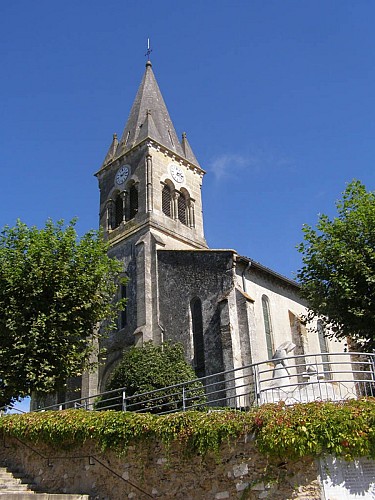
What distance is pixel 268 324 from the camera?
26.3 meters

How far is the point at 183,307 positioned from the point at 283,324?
5256 millimetres

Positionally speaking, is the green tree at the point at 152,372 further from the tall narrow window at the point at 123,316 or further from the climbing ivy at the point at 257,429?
the climbing ivy at the point at 257,429

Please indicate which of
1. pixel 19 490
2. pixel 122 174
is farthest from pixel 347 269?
pixel 122 174

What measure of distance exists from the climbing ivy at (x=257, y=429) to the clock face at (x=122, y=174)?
22.5 meters

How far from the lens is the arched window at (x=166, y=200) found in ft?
108

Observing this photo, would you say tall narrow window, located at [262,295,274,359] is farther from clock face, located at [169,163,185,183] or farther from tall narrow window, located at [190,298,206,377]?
clock face, located at [169,163,185,183]

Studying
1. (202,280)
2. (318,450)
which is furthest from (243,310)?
(318,450)

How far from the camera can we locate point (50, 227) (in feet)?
72.6

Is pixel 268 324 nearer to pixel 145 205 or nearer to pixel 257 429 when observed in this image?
pixel 145 205

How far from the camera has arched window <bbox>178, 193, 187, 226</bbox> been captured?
34009mm

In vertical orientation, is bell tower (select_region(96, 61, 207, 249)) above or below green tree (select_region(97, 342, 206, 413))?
above

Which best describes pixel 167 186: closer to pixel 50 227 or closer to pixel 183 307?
pixel 183 307

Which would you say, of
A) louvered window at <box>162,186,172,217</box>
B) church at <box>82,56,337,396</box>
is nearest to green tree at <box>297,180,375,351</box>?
church at <box>82,56,337,396</box>

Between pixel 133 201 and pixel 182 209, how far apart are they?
328 cm
